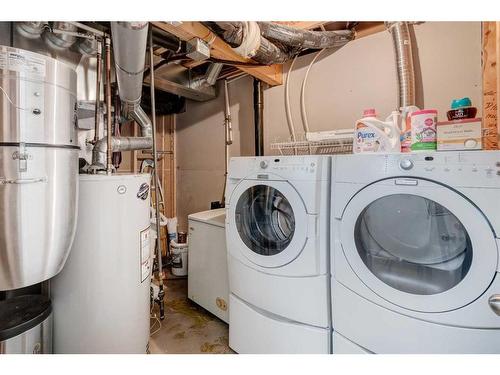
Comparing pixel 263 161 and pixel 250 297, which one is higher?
pixel 263 161

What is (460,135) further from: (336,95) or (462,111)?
(336,95)

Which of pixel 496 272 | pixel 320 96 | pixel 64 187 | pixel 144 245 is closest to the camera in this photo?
pixel 496 272

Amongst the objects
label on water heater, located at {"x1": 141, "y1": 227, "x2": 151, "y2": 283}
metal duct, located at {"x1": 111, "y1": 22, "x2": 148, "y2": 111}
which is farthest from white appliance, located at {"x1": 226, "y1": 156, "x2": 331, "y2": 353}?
metal duct, located at {"x1": 111, "y1": 22, "x2": 148, "y2": 111}

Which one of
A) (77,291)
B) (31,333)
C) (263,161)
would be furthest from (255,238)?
(31,333)

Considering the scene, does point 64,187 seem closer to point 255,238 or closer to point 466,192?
point 255,238

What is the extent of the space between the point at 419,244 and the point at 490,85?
0.88m

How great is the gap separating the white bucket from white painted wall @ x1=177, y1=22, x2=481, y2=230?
0.55 m

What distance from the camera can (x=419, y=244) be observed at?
1.08 metres

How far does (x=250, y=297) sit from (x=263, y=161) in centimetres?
80

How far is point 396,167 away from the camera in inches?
41.1

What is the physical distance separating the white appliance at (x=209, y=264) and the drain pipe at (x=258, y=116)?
80cm

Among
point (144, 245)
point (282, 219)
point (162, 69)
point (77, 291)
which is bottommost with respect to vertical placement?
point (77, 291)

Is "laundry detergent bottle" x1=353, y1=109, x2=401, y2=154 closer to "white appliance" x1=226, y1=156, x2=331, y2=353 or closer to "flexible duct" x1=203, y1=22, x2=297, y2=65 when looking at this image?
"white appliance" x1=226, y1=156, x2=331, y2=353

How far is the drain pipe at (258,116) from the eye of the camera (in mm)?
2443
